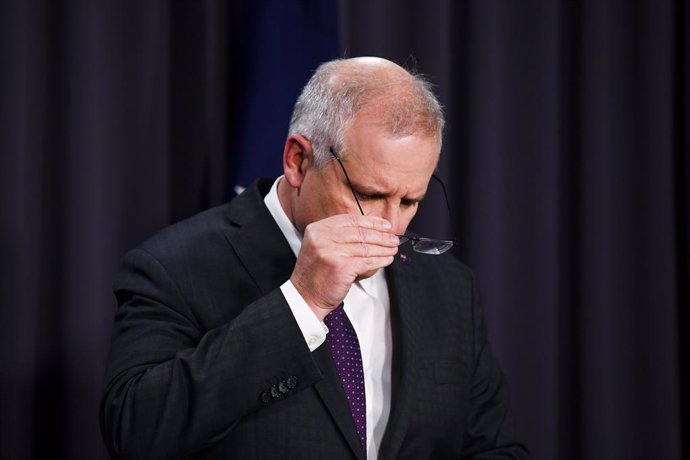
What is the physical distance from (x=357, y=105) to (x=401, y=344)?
1.73 ft

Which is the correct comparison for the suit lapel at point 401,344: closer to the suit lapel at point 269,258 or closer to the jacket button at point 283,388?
the suit lapel at point 269,258

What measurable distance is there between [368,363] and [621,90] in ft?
4.80

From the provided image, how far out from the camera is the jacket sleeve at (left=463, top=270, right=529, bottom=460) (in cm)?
200

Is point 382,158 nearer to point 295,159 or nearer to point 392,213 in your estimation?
point 392,213

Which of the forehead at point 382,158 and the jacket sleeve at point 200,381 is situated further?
the forehead at point 382,158

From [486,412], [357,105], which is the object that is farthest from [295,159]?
[486,412]

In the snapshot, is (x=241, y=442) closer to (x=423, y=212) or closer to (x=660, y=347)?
(x=423, y=212)

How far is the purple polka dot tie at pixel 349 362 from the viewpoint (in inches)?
68.2

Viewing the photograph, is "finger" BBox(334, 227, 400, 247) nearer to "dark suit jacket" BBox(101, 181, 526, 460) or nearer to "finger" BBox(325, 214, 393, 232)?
"finger" BBox(325, 214, 393, 232)

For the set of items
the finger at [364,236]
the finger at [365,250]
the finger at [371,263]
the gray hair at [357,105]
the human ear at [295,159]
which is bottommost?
the finger at [371,263]

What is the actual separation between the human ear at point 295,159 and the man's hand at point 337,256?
0.25 meters

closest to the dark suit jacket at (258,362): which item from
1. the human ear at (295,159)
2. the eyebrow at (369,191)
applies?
the human ear at (295,159)

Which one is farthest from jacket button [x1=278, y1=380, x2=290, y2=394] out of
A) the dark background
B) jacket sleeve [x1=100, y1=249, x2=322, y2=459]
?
the dark background

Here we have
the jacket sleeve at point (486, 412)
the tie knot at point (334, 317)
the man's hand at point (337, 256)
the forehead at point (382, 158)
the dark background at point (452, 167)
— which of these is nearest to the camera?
the man's hand at point (337, 256)
